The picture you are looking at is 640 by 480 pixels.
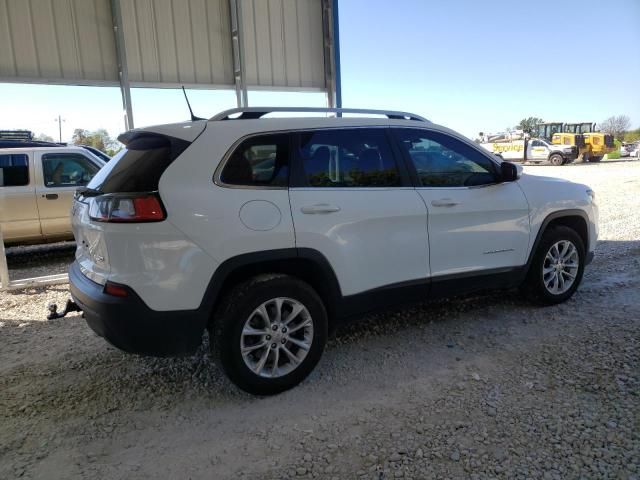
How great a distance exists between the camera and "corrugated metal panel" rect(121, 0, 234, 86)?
8.20 metres

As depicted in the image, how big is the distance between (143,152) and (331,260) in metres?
1.42

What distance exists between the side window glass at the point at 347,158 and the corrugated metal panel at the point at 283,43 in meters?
6.06

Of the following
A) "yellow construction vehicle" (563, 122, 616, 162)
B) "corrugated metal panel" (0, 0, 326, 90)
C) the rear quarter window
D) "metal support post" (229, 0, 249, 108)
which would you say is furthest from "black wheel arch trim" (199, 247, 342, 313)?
"yellow construction vehicle" (563, 122, 616, 162)

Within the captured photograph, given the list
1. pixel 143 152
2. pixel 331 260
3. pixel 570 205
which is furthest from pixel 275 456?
pixel 570 205

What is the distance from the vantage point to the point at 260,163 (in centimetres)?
314

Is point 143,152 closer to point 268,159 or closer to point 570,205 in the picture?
point 268,159

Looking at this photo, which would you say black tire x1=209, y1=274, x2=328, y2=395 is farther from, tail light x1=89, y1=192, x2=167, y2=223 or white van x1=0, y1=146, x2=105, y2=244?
white van x1=0, y1=146, x2=105, y2=244

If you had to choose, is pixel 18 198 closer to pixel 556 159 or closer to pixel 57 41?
pixel 57 41

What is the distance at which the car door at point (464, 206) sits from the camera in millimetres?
3801

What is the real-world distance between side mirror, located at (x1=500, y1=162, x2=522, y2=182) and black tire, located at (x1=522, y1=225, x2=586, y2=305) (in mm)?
718

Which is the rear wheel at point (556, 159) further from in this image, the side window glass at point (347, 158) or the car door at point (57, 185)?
the side window glass at point (347, 158)

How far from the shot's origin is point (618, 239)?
765 cm

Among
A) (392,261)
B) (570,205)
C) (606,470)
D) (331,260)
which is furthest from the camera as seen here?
(570,205)

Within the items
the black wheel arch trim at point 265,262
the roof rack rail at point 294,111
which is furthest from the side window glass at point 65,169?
the black wheel arch trim at point 265,262
